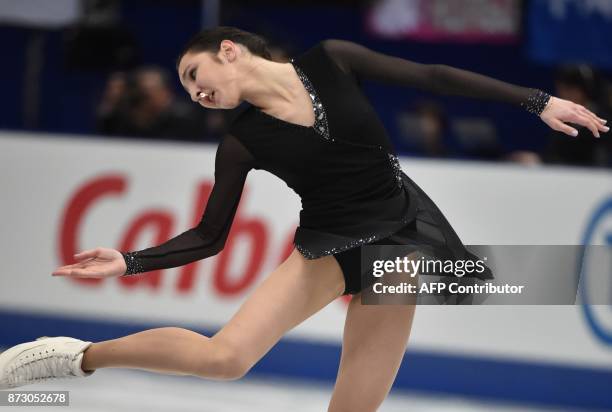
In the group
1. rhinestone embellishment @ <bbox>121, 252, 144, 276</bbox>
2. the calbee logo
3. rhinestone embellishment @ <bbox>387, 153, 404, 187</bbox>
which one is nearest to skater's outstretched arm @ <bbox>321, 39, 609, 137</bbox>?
rhinestone embellishment @ <bbox>387, 153, 404, 187</bbox>

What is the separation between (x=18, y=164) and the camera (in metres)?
5.98

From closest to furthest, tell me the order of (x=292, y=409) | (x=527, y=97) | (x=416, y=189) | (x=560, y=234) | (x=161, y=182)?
1. (x=527, y=97)
2. (x=416, y=189)
3. (x=292, y=409)
4. (x=560, y=234)
5. (x=161, y=182)

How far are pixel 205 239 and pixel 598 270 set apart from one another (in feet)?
9.02

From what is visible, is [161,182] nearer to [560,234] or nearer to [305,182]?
[560,234]

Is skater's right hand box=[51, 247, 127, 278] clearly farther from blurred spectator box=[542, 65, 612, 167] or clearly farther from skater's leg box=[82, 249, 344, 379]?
blurred spectator box=[542, 65, 612, 167]

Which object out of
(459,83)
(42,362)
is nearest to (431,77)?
(459,83)

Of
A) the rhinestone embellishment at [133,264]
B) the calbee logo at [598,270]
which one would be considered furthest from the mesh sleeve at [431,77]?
the calbee logo at [598,270]

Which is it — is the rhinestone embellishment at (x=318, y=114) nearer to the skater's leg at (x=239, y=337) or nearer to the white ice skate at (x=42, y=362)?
the skater's leg at (x=239, y=337)

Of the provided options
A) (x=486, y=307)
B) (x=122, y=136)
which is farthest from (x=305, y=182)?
(x=122, y=136)

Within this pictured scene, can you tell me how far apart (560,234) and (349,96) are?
257cm

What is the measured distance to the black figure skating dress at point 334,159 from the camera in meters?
3.18

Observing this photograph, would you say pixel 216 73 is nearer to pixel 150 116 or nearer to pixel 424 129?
pixel 150 116

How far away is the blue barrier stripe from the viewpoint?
17.9ft

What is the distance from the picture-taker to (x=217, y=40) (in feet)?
10.4
